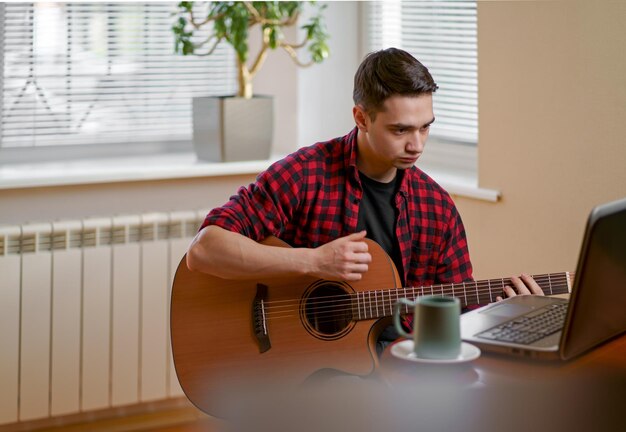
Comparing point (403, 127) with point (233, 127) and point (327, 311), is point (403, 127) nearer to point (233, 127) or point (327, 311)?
point (327, 311)

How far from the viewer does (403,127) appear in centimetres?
186

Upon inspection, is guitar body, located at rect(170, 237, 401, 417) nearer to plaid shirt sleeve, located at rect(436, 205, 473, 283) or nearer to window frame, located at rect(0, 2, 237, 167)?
plaid shirt sleeve, located at rect(436, 205, 473, 283)

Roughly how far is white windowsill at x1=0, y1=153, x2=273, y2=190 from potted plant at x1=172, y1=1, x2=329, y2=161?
0.05 meters

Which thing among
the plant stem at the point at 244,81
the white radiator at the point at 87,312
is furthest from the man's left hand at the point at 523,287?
the plant stem at the point at 244,81

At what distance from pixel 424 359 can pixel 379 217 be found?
807 millimetres

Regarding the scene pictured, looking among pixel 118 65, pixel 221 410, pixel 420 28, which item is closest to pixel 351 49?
pixel 420 28

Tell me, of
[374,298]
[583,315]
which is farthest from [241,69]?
[583,315]

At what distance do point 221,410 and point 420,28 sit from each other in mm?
1781

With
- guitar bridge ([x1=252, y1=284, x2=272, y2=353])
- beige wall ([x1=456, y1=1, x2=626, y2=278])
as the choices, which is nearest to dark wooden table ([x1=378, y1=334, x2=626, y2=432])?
guitar bridge ([x1=252, y1=284, x2=272, y2=353])

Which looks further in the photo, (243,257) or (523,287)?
(243,257)

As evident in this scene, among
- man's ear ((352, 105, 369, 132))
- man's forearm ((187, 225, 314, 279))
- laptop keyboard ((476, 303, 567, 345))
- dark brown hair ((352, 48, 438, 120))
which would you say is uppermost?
dark brown hair ((352, 48, 438, 120))

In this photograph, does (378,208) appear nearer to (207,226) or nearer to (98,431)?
(207,226)

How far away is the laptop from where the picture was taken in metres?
1.27

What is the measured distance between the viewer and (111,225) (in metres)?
2.88
